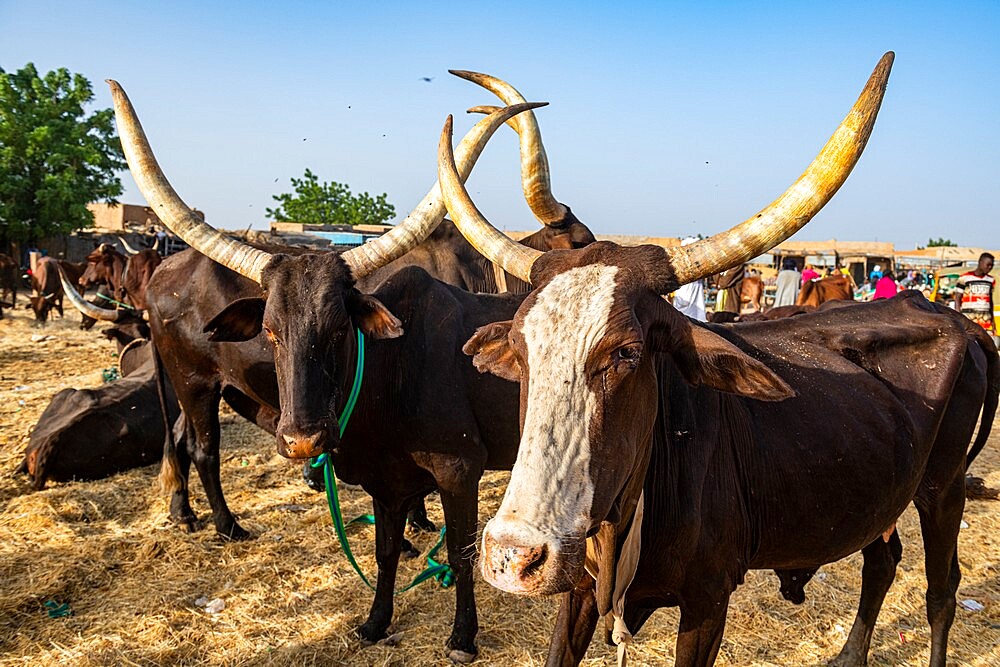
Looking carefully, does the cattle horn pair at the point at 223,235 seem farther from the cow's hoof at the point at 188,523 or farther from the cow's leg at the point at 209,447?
the cow's hoof at the point at 188,523

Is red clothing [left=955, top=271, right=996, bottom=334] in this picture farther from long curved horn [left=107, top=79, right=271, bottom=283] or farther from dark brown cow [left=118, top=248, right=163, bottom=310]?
dark brown cow [left=118, top=248, right=163, bottom=310]

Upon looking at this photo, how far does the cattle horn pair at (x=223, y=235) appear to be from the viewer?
12.7 ft

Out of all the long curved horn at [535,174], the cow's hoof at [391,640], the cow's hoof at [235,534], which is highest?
the long curved horn at [535,174]

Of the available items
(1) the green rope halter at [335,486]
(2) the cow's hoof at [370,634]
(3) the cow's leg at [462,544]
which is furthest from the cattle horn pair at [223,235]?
(2) the cow's hoof at [370,634]

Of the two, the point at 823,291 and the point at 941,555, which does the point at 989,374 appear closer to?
the point at 941,555

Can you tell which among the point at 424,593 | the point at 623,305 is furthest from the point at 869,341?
the point at 424,593

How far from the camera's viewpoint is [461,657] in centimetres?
384

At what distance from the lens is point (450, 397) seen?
3.80 m

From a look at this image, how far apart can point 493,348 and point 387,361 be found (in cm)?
156

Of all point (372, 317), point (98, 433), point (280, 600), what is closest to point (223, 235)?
point (372, 317)

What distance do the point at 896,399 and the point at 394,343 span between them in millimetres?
2612

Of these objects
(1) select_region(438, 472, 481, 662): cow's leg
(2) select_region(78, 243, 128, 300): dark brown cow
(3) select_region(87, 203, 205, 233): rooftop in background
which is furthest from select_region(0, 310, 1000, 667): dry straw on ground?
(3) select_region(87, 203, 205, 233): rooftop in background

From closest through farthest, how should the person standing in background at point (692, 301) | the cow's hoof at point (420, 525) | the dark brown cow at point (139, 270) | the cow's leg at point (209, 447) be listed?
the cow's leg at point (209, 447) → the cow's hoof at point (420, 525) → the person standing in background at point (692, 301) → the dark brown cow at point (139, 270)

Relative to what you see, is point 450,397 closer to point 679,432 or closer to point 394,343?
point 394,343
